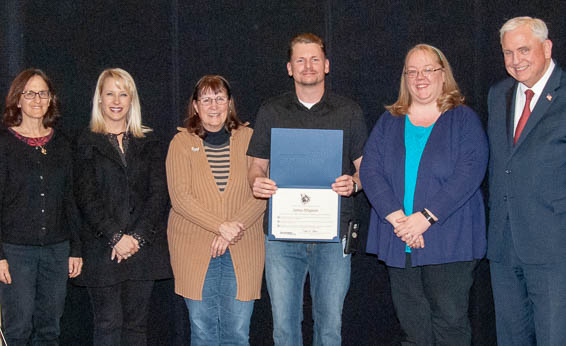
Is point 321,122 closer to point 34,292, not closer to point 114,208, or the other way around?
point 114,208

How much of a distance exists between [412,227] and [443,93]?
757 mm

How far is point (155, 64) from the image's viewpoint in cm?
386

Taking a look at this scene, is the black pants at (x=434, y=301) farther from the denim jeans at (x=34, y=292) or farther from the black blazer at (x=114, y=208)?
the denim jeans at (x=34, y=292)

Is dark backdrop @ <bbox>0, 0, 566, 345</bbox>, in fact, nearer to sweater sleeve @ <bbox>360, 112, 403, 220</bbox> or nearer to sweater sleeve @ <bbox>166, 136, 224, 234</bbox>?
sweater sleeve @ <bbox>166, 136, 224, 234</bbox>

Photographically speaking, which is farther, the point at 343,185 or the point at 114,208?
the point at 114,208

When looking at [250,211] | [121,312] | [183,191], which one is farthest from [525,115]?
[121,312]

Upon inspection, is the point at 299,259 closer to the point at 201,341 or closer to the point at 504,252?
the point at 201,341

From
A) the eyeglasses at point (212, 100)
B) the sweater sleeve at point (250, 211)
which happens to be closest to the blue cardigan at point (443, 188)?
the sweater sleeve at point (250, 211)

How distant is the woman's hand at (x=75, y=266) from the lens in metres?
3.23

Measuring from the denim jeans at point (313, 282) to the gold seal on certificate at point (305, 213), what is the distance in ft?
0.40

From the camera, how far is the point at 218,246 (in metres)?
3.12

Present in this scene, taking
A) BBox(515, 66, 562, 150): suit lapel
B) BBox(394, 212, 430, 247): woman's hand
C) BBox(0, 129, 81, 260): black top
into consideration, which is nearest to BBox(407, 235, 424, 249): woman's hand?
BBox(394, 212, 430, 247): woman's hand

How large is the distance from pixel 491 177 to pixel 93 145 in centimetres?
221

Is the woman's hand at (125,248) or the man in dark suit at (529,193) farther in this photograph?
the woman's hand at (125,248)
